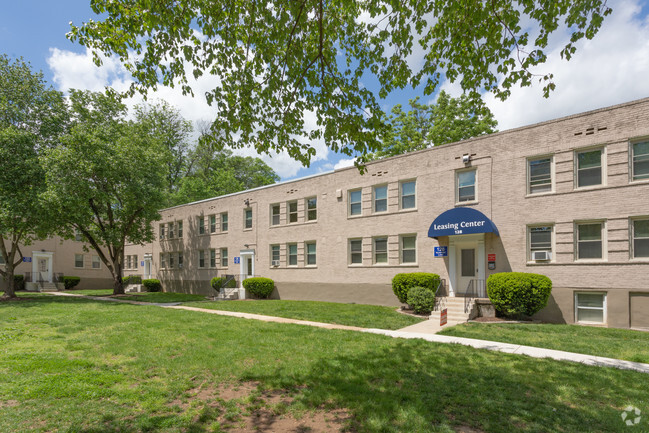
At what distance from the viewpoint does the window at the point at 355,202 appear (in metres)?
20.8

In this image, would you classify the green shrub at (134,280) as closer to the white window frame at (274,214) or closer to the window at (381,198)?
the white window frame at (274,214)

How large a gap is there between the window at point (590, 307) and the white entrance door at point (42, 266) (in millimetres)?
41183

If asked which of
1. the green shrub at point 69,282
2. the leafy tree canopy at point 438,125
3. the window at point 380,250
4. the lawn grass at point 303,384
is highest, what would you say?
the leafy tree canopy at point 438,125

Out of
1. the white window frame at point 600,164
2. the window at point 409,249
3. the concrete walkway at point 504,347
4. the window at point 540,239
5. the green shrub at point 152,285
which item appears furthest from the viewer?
the green shrub at point 152,285

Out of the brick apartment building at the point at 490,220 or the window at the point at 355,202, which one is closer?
the brick apartment building at the point at 490,220

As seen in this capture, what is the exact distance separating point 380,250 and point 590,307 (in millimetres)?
9031

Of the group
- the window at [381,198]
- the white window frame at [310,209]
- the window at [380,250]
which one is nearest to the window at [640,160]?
the window at [381,198]

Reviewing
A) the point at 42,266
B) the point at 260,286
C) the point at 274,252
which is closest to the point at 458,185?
the point at 274,252

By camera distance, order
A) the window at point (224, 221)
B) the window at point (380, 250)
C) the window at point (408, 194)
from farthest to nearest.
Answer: the window at point (224, 221), the window at point (380, 250), the window at point (408, 194)

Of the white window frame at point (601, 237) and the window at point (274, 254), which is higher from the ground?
the white window frame at point (601, 237)

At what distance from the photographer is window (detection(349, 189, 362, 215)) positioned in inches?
819

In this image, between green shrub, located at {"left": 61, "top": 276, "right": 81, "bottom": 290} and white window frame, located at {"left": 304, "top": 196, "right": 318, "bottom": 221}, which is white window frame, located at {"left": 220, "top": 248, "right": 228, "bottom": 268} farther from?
green shrub, located at {"left": 61, "top": 276, "right": 81, "bottom": 290}

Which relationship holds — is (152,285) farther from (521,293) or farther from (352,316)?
(521,293)

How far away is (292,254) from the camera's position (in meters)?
23.9
